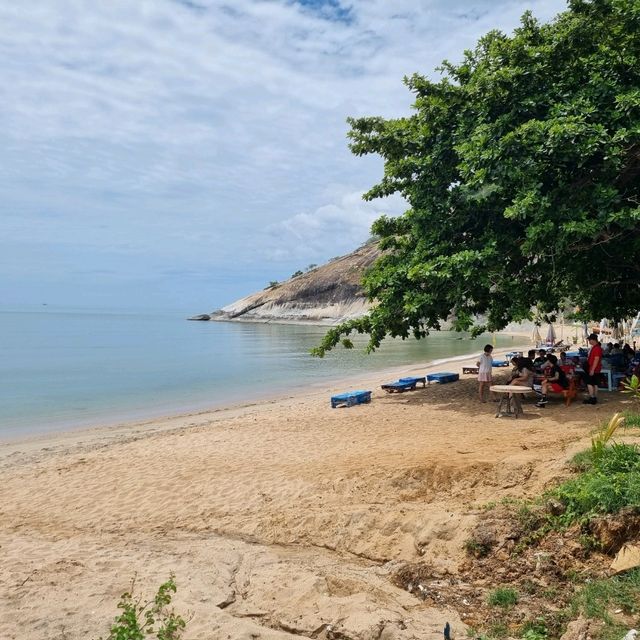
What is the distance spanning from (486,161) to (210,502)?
872 cm

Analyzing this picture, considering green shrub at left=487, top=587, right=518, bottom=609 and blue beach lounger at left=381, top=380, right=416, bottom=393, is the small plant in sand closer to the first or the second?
green shrub at left=487, top=587, right=518, bottom=609

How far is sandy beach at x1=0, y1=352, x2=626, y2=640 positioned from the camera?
453cm

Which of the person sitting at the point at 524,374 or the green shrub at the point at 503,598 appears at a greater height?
the person sitting at the point at 524,374

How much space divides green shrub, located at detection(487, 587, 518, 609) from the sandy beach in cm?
29

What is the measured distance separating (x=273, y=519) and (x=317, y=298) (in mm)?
88716

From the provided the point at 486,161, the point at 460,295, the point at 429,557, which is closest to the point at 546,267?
the point at 460,295

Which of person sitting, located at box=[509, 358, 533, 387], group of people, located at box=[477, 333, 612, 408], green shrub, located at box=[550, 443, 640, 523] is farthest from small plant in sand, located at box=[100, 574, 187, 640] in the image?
group of people, located at box=[477, 333, 612, 408]

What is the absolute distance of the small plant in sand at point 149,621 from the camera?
3467mm

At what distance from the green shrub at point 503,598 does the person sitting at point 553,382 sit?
867cm

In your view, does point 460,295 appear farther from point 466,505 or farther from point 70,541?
point 70,541

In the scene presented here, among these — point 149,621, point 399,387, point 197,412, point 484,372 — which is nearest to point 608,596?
point 149,621

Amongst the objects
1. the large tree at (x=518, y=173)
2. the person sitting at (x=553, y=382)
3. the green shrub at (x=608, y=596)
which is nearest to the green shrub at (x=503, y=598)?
the green shrub at (x=608, y=596)

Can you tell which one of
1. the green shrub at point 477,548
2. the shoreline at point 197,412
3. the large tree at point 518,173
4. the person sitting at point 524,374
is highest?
the large tree at point 518,173

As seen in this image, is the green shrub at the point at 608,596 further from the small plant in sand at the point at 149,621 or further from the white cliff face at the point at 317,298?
the white cliff face at the point at 317,298
